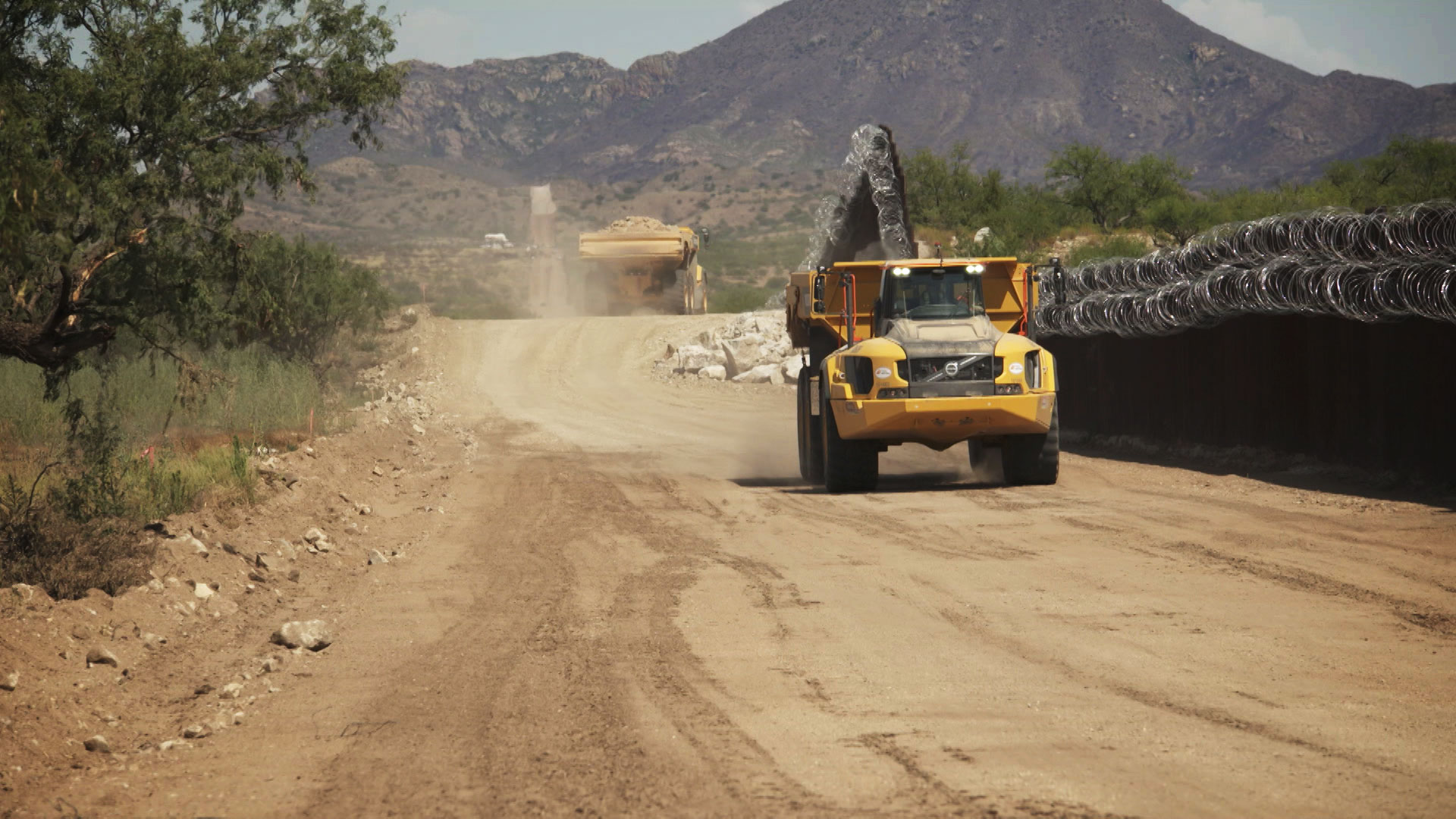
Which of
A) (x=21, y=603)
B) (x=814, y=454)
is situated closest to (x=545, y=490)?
(x=814, y=454)

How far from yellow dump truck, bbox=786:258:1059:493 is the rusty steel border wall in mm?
3262

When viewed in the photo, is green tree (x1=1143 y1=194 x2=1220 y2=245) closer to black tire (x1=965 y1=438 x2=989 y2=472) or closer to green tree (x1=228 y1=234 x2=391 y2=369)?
green tree (x1=228 y1=234 x2=391 y2=369)

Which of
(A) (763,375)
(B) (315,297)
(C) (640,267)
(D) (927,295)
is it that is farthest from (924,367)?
(C) (640,267)

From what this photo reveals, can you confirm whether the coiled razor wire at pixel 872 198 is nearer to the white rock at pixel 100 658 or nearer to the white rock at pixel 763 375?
the white rock at pixel 763 375

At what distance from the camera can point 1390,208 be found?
50.2 feet

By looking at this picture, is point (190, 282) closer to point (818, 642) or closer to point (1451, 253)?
point (818, 642)

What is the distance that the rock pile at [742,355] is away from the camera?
1415 inches

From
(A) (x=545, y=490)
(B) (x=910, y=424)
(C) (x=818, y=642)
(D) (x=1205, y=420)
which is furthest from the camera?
(D) (x=1205, y=420)

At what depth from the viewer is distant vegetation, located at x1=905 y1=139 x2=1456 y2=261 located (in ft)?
159

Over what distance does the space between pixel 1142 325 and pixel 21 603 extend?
15.5 meters

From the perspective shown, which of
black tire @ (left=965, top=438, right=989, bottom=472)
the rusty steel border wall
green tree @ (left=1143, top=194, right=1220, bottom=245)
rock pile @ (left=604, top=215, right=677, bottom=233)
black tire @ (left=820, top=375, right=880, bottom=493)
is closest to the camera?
the rusty steel border wall

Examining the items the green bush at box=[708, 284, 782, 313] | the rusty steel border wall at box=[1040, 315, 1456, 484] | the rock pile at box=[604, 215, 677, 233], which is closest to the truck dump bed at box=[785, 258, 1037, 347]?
the rusty steel border wall at box=[1040, 315, 1456, 484]

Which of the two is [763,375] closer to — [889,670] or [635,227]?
[635,227]

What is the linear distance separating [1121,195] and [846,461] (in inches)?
1706
